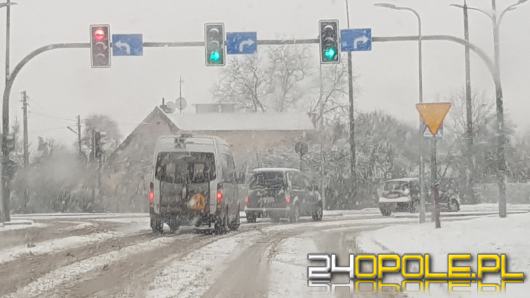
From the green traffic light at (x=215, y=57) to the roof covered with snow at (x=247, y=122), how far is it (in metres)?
49.0

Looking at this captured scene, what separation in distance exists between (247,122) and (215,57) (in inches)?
2031

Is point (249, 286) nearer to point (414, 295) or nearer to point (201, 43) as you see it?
point (414, 295)

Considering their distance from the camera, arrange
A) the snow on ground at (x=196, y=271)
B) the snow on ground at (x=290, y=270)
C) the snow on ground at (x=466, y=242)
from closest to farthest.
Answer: the snow on ground at (x=290, y=270) → the snow on ground at (x=196, y=271) → the snow on ground at (x=466, y=242)

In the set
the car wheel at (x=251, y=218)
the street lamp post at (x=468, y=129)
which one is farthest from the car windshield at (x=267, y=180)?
the street lamp post at (x=468, y=129)

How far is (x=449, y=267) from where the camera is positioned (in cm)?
1102

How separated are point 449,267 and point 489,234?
384cm

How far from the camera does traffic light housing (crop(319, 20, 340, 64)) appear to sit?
23.4m

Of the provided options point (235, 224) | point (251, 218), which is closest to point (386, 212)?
point (251, 218)

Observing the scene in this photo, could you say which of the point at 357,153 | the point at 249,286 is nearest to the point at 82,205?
the point at 357,153

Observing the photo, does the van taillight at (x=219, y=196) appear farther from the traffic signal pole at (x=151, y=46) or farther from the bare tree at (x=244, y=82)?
the bare tree at (x=244, y=82)

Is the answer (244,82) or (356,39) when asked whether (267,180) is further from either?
(244,82)

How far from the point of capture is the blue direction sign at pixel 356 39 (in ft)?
79.8

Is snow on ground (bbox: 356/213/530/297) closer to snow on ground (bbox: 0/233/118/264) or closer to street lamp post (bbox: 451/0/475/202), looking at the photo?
snow on ground (bbox: 0/233/118/264)

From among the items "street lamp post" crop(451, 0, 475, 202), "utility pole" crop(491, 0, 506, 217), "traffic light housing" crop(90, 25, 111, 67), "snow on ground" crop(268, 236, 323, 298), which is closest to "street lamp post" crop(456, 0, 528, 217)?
"utility pole" crop(491, 0, 506, 217)
